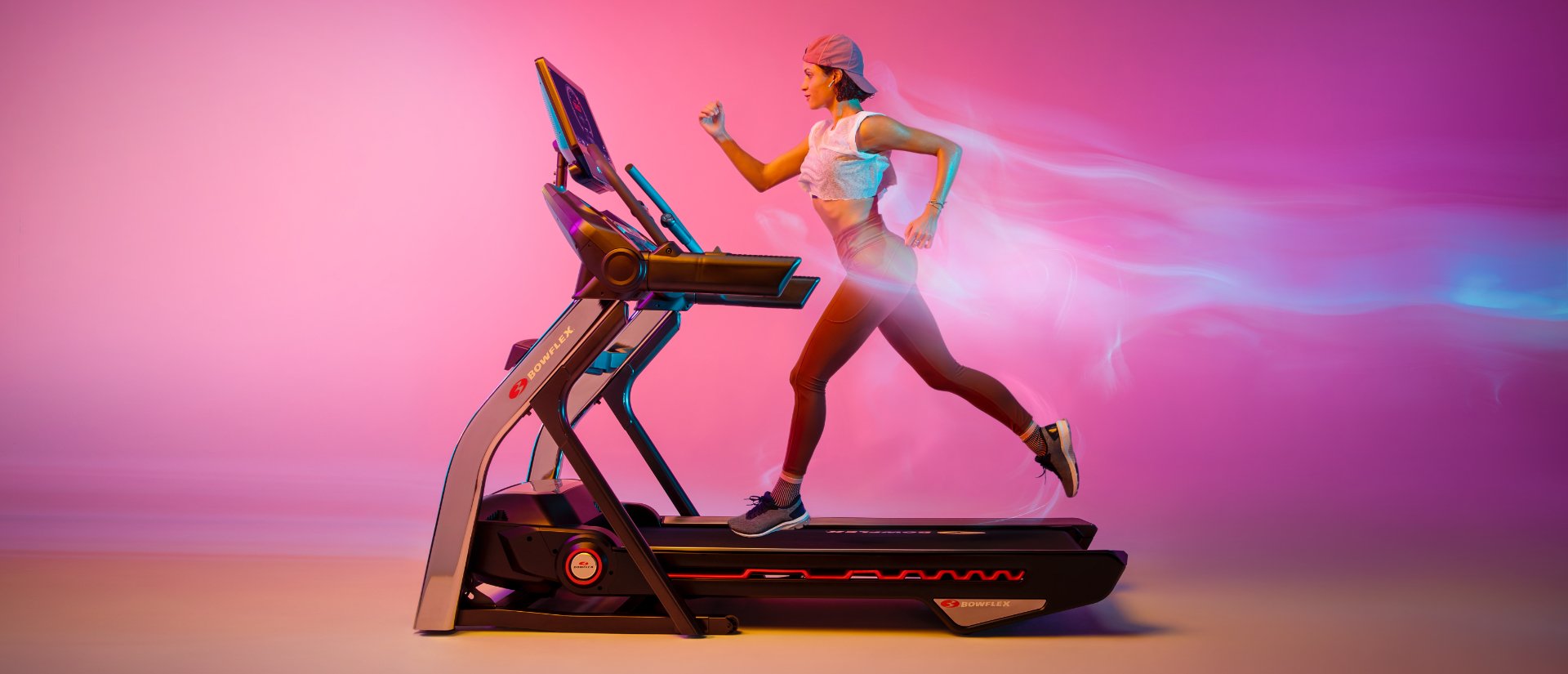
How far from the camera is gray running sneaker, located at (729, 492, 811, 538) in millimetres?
3180

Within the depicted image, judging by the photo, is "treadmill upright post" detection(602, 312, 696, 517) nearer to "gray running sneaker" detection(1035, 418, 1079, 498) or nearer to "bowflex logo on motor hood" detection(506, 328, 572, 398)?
"bowflex logo on motor hood" detection(506, 328, 572, 398)

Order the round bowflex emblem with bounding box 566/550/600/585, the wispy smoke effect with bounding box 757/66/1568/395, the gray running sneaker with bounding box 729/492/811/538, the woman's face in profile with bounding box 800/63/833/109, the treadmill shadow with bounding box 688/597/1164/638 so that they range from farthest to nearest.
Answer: the wispy smoke effect with bounding box 757/66/1568/395 < the woman's face in profile with bounding box 800/63/833/109 < the gray running sneaker with bounding box 729/492/811/538 < the treadmill shadow with bounding box 688/597/1164/638 < the round bowflex emblem with bounding box 566/550/600/585

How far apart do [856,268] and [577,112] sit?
2.75 ft

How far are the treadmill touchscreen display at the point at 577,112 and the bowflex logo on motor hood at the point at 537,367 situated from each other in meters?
0.45

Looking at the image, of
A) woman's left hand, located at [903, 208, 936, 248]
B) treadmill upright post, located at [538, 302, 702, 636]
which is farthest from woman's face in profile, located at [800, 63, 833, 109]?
treadmill upright post, located at [538, 302, 702, 636]

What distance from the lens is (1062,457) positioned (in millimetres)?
3357

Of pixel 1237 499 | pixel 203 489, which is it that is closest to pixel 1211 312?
pixel 1237 499

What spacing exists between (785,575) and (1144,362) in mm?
3172

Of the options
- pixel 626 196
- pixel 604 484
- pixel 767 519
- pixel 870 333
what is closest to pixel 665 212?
pixel 626 196

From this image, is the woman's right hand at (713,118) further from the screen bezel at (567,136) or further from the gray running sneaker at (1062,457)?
the gray running sneaker at (1062,457)

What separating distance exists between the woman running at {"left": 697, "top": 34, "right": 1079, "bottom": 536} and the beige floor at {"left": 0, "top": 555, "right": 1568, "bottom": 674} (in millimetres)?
435

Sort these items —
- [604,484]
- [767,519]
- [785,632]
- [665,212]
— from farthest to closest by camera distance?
[767,519] → [665,212] → [785,632] → [604,484]

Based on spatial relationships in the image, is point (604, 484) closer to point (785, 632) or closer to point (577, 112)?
point (785, 632)

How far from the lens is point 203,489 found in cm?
476
